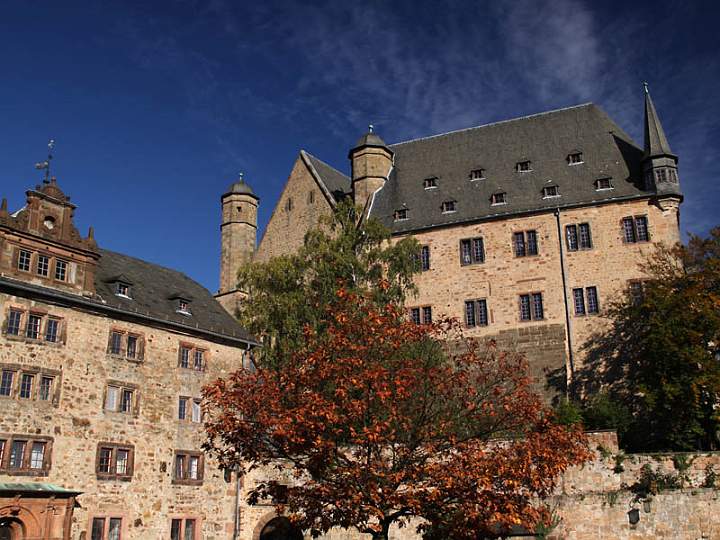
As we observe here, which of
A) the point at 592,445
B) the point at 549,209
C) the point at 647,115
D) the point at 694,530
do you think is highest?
the point at 647,115

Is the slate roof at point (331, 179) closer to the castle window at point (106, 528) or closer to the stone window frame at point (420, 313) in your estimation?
the stone window frame at point (420, 313)

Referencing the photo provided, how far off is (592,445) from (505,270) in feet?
45.8

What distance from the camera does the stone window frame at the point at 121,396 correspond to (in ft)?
93.0

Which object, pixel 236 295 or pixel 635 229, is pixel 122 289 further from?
pixel 635 229

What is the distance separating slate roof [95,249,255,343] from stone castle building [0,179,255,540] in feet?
0.31

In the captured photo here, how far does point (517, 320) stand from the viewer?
1491 inches

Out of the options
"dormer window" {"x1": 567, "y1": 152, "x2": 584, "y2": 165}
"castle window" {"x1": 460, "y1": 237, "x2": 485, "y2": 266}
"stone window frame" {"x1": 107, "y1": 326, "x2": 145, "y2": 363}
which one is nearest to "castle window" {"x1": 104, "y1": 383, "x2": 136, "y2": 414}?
"stone window frame" {"x1": 107, "y1": 326, "x2": 145, "y2": 363}

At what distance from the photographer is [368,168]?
44.8m

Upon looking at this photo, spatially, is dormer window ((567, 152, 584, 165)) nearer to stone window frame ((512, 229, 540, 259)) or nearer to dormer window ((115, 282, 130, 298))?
stone window frame ((512, 229, 540, 259))

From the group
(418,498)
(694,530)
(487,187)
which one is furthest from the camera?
(487,187)

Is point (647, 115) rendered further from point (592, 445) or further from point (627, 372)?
point (592, 445)

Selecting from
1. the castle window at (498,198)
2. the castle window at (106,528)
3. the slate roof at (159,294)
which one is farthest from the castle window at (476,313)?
the castle window at (106,528)

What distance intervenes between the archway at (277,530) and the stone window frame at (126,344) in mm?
8402

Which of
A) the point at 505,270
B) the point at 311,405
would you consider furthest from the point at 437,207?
the point at 311,405
